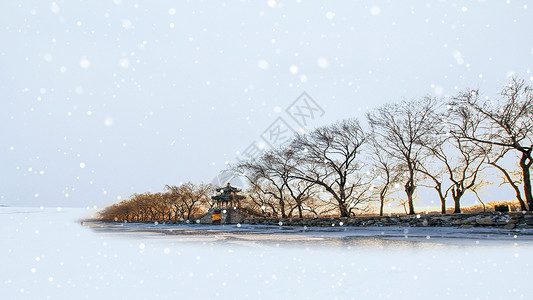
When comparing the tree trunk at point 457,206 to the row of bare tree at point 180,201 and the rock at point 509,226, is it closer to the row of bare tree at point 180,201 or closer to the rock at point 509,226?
the rock at point 509,226

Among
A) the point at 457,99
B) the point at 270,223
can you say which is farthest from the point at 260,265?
the point at 270,223

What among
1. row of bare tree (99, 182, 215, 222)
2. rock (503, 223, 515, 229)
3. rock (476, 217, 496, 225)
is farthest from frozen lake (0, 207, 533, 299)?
row of bare tree (99, 182, 215, 222)

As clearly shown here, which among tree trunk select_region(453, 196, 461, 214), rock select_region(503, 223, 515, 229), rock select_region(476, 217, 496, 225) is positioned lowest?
rock select_region(503, 223, 515, 229)

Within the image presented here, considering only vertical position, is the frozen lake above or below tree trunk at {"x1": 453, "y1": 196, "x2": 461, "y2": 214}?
below

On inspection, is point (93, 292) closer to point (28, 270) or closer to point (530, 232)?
point (28, 270)

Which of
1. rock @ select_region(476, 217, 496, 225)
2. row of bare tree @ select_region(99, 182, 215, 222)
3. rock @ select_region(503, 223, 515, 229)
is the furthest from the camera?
row of bare tree @ select_region(99, 182, 215, 222)

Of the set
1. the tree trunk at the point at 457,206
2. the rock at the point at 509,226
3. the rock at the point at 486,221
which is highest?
the tree trunk at the point at 457,206

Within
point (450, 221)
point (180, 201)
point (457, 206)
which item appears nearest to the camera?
point (450, 221)

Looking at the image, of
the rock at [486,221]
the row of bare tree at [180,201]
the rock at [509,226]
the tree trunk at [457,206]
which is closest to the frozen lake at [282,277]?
the rock at [509,226]

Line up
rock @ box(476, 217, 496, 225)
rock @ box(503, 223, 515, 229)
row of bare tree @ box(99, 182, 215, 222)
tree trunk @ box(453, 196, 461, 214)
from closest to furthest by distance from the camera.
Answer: rock @ box(503, 223, 515, 229) < rock @ box(476, 217, 496, 225) < tree trunk @ box(453, 196, 461, 214) < row of bare tree @ box(99, 182, 215, 222)

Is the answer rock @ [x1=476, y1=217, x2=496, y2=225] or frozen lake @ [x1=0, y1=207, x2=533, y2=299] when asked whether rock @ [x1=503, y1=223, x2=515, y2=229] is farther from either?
frozen lake @ [x1=0, y1=207, x2=533, y2=299]

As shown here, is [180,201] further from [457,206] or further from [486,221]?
[486,221]

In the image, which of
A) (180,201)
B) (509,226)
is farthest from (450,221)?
(180,201)

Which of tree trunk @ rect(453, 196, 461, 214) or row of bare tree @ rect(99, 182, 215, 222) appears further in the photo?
row of bare tree @ rect(99, 182, 215, 222)
